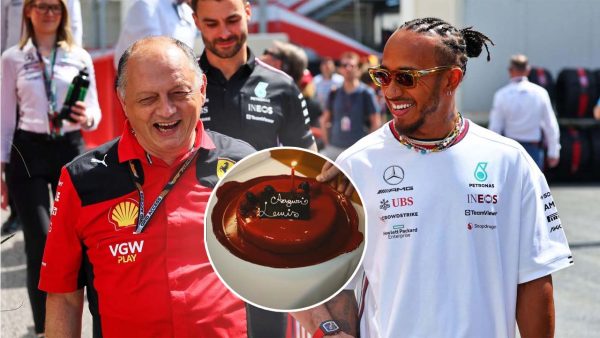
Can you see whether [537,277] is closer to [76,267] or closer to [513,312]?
[513,312]

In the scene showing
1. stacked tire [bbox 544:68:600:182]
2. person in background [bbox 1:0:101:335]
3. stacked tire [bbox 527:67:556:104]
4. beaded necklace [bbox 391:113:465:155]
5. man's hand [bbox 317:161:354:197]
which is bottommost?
stacked tire [bbox 544:68:600:182]

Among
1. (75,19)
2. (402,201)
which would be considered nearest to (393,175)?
(402,201)

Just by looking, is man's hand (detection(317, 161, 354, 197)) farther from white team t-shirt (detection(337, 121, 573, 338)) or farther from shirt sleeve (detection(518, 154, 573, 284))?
shirt sleeve (detection(518, 154, 573, 284))

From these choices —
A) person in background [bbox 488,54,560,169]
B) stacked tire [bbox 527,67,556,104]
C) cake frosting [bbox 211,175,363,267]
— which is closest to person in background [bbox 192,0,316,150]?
cake frosting [bbox 211,175,363,267]

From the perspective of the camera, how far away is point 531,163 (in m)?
2.73

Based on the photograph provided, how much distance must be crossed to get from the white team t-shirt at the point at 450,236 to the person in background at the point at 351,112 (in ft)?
24.5

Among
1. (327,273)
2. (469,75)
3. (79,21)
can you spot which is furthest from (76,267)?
(469,75)

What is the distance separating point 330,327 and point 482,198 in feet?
1.84

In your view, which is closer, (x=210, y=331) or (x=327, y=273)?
(x=327, y=273)

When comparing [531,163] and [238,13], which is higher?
[238,13]

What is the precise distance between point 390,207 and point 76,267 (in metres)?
0.90

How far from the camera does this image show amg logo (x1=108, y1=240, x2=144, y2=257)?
97.0 inches

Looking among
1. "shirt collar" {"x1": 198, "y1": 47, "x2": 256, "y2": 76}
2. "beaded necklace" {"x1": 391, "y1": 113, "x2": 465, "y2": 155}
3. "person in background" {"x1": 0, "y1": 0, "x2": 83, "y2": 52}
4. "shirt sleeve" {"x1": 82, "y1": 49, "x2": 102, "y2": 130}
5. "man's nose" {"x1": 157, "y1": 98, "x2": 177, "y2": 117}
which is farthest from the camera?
"person in background" {"x1": 0, "y1": 0, "x2": 83, "y2": 52}

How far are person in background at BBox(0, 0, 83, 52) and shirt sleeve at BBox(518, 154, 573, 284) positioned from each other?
347cm
